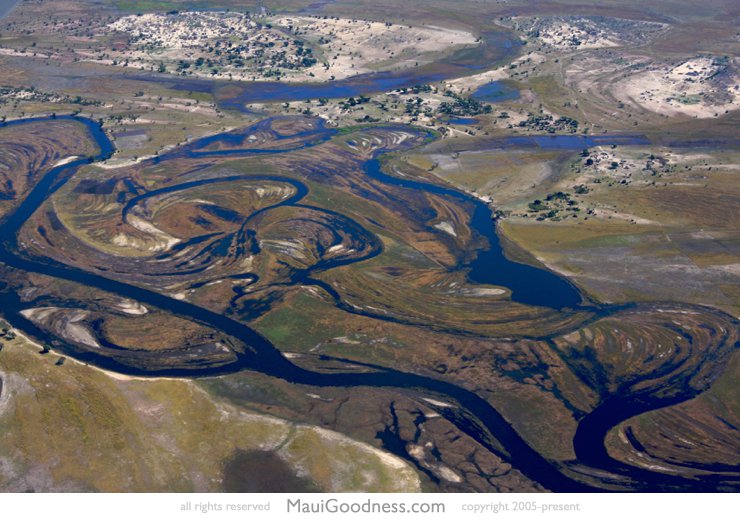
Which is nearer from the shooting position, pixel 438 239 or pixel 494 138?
pixel 438 239

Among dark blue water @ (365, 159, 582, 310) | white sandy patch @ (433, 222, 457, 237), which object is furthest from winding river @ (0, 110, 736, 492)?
white sandy patch @ (433, 222, 457, 237)

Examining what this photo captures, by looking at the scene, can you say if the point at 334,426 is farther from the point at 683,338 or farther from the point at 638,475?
the point at 683,338

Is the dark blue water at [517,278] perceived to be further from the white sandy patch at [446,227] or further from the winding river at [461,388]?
the white sandy patch at [446,227]

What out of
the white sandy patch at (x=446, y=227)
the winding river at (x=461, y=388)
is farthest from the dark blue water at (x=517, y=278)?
the white sandy patch at (x=446, y=227)

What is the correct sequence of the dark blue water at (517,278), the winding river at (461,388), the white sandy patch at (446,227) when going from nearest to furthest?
the winding river at (461,388)
the dark blue water at (517,278)
the white sandy patch at (446,227)

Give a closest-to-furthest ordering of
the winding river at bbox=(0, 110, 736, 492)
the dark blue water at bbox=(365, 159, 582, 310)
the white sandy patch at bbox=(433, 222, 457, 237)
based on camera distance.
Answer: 1. the winding river at bbox=(0, 110, 736, 492)
2. the dark blue water at bbox=(365, 159, 582, 310)
3. the white sandy patch at bbox=(433, 222, 457, 237)

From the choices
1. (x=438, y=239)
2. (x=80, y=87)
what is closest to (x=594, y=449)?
(x=438, y=239)

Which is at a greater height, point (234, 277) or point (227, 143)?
point (227, 143)

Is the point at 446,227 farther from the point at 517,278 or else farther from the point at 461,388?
the point at 461,388

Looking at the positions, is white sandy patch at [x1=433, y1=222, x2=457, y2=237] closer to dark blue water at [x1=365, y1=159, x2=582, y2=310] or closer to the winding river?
dark blue water at [x1=365, y1=159, x2=582, y2=310]
